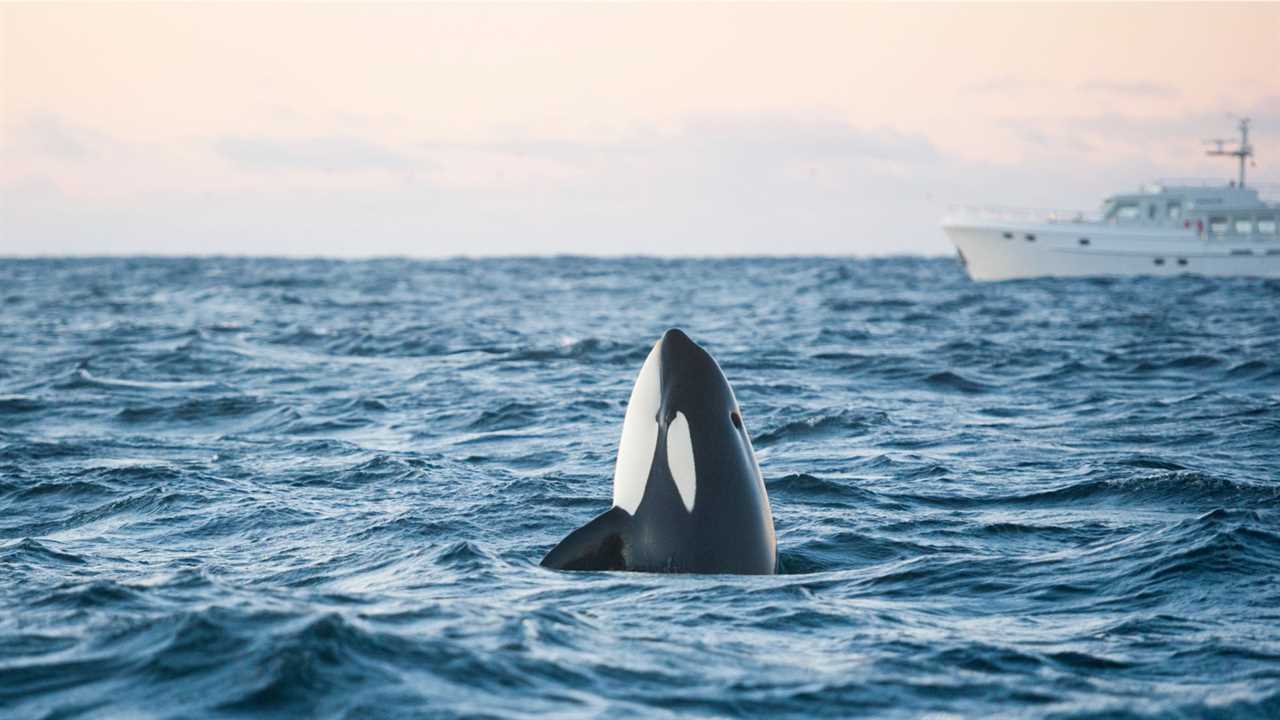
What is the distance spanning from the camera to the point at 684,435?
352 inches

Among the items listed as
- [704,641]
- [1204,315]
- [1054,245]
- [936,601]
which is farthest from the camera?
[1054,245]

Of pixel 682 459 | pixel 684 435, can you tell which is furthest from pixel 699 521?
pixel 684 435

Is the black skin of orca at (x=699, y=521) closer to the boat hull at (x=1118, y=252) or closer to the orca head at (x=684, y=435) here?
the orca head at (x=684, y=435)

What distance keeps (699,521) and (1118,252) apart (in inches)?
2590

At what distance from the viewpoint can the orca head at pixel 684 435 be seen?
8.75 meters

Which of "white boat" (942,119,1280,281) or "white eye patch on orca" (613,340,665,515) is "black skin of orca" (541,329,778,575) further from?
"white boat" (942,119,1280,281)

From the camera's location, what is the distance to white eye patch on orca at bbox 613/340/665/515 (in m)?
8.96

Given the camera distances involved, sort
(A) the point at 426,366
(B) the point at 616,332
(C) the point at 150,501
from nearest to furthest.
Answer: (C) the point at 150,501 → (A) the point at 426,366 → (B) the point at 616,332

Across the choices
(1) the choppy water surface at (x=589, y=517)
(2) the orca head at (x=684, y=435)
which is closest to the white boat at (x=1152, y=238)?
(1) the choppy water surface at (x=589, y=517)

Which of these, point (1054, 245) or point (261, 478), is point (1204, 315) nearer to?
point (1054, 245)

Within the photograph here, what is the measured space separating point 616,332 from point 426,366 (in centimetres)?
1008

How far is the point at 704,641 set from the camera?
7441mm

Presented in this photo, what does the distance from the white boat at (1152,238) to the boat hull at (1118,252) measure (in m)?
0.05

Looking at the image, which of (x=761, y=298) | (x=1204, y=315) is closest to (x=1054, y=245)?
(x=761, y=298)
